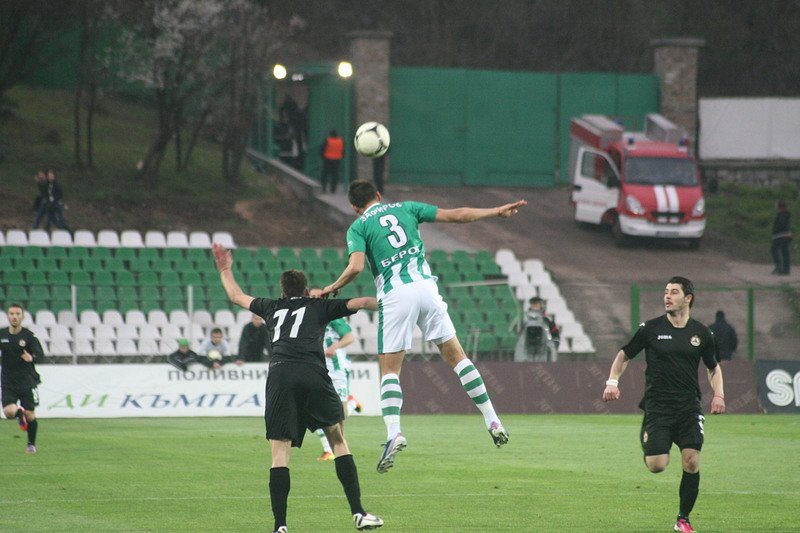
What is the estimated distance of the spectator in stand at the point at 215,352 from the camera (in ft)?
75.2

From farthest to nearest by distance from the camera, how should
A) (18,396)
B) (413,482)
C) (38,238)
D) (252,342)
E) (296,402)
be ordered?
(38,238) < (252,342) < (18,396) < (413,482) < (296,402)

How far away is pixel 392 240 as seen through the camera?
36.6 ft

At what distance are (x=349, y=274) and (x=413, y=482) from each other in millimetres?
3492

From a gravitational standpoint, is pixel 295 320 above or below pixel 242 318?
above

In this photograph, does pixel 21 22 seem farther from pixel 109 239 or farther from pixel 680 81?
pixel 680 81

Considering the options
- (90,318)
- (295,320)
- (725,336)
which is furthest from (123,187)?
(295,320)

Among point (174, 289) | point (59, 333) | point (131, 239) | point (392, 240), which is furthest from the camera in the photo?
point (131, 239)

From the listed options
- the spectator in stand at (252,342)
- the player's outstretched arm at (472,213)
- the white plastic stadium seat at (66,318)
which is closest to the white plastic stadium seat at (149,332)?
the white plastic stadium seat at (66,318)

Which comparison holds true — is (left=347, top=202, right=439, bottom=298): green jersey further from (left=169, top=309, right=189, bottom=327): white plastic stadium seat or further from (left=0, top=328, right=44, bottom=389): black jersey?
(left=169, top=309, right=189, bottom=327): white plastic stadium seat

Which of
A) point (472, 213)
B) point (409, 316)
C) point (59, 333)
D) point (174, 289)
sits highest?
point (472, 213)

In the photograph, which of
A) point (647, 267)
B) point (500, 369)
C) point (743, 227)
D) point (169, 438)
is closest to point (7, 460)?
point (169, 438)

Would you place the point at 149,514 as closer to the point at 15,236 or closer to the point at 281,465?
the point at 281,465

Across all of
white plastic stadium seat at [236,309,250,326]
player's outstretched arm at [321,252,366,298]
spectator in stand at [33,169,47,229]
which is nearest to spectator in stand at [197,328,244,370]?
white plastic stadium seat at [236,309,250,326]

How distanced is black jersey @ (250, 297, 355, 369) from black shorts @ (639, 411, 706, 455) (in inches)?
104
